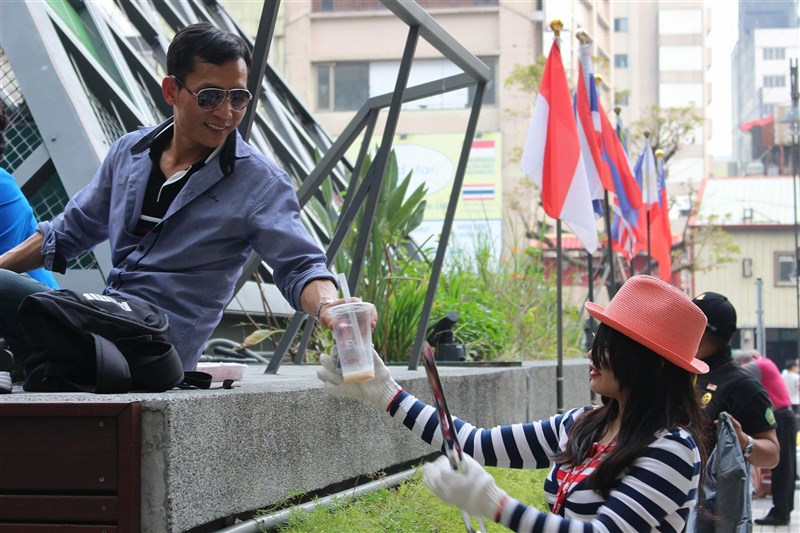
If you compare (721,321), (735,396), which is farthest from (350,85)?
(735,396)

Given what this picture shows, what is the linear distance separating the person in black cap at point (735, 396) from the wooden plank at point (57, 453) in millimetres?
3523

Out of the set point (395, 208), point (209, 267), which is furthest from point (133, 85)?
point (209, 267)

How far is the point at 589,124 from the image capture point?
12344 mm

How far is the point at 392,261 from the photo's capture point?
9.35 metres

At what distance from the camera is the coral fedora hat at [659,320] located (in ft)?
10.9

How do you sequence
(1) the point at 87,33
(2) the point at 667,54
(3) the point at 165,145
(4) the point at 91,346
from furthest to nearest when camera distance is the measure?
1. (2) the point at 667,54
2. (1) the point at 87,33
3. (3) the point at 165,145
4. (4) the point at 91,346

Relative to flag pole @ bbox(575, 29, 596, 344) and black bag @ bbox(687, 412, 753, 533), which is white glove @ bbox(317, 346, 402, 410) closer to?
black bag @ bbox(687, 412, 753, 533)

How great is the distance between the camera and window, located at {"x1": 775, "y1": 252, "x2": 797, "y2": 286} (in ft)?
223

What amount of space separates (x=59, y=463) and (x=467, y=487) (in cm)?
110

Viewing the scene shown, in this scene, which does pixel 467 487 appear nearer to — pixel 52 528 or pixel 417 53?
pixel 52 528

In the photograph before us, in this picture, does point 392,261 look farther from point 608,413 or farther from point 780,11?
point 780,11

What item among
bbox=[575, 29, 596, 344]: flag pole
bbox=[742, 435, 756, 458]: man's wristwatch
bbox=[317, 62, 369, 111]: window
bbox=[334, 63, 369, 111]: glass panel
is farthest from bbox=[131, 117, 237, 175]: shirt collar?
bbox=[317, 62, 369, 111]: window

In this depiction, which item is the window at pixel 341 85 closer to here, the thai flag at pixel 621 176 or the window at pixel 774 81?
the thai flag at pixel 621 176

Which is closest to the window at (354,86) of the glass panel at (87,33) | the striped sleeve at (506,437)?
the glass panel at (87,33)
